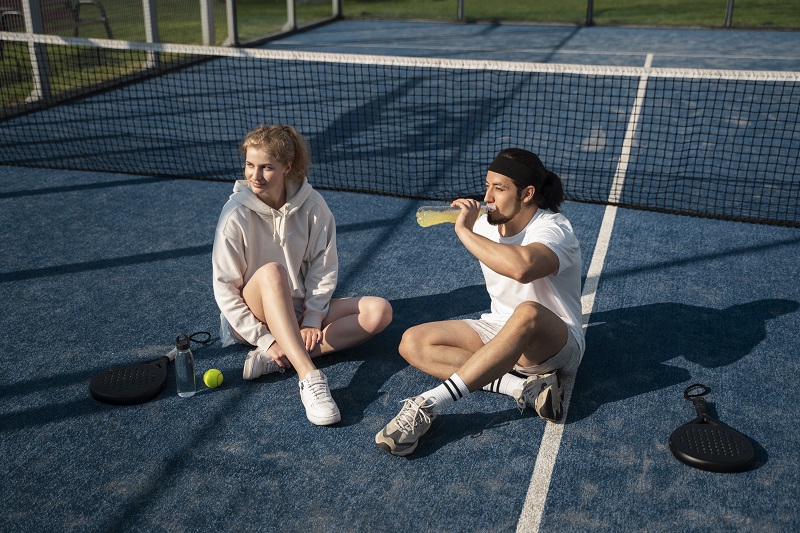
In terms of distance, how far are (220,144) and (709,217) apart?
5355 mm

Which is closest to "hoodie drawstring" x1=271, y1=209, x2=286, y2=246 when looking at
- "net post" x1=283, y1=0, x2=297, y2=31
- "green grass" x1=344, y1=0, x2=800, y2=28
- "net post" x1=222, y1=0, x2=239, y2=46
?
"net post" x1=222, y1=0, x2=239, y2=46

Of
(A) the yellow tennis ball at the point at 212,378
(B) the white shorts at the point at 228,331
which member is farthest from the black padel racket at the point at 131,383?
(B) the white shorts at the point at 228,331

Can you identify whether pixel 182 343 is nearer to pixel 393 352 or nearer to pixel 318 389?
pixel 318 389

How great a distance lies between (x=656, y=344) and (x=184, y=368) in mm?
2747

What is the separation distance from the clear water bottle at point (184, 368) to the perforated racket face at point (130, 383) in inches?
5.2

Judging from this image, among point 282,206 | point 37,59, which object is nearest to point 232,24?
point 37,59

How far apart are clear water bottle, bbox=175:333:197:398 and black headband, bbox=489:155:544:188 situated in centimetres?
184

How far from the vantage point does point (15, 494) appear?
371 cm

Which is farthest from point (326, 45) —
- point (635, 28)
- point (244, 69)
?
point (635, 28)

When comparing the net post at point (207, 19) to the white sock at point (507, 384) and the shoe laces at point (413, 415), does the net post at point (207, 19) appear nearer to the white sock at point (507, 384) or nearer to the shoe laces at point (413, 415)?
Answer: the white sock at point (507, 384)

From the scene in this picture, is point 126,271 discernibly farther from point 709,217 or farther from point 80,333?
point 709,217

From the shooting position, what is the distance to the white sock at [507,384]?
4.38 metres

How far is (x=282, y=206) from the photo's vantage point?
4703 mm

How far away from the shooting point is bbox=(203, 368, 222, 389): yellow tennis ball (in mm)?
4531
